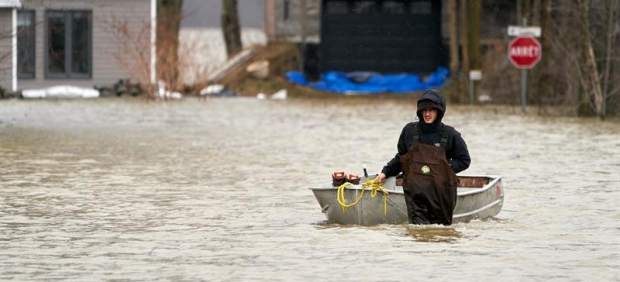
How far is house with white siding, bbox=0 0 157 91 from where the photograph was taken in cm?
5941

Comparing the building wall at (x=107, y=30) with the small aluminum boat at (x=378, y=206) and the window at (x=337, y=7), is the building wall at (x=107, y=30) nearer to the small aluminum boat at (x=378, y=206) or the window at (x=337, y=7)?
the window at (x=337, y=7)

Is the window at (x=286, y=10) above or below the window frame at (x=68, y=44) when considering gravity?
above

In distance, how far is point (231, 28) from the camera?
73.2 meters

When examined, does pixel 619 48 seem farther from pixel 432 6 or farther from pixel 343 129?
pixel 432 6

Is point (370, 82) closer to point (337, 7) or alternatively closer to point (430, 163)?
point (337, 7)

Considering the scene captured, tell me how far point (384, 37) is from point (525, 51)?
59.1 feet

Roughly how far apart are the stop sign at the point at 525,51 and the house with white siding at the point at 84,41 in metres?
13.9

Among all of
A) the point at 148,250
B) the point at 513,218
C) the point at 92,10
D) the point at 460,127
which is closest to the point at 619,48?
the point at 460,127

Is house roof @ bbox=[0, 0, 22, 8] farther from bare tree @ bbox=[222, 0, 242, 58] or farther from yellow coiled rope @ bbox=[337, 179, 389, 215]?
yellow coiled rope @ bbox=[337, 179, 389, 215]

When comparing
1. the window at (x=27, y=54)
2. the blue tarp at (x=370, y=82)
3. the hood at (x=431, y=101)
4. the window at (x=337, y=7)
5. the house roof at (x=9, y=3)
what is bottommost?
the blue tarp at (x=370, y=82)

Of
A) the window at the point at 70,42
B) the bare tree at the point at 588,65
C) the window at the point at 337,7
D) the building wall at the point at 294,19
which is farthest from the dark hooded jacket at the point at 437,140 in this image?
the window at the point at 337,7

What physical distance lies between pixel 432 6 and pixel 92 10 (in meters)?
14.4

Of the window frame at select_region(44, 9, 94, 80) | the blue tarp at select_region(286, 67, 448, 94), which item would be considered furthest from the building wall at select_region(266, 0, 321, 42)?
the window frame at select_region(44, 9, 94, 80)

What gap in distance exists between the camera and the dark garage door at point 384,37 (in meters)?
67.9
